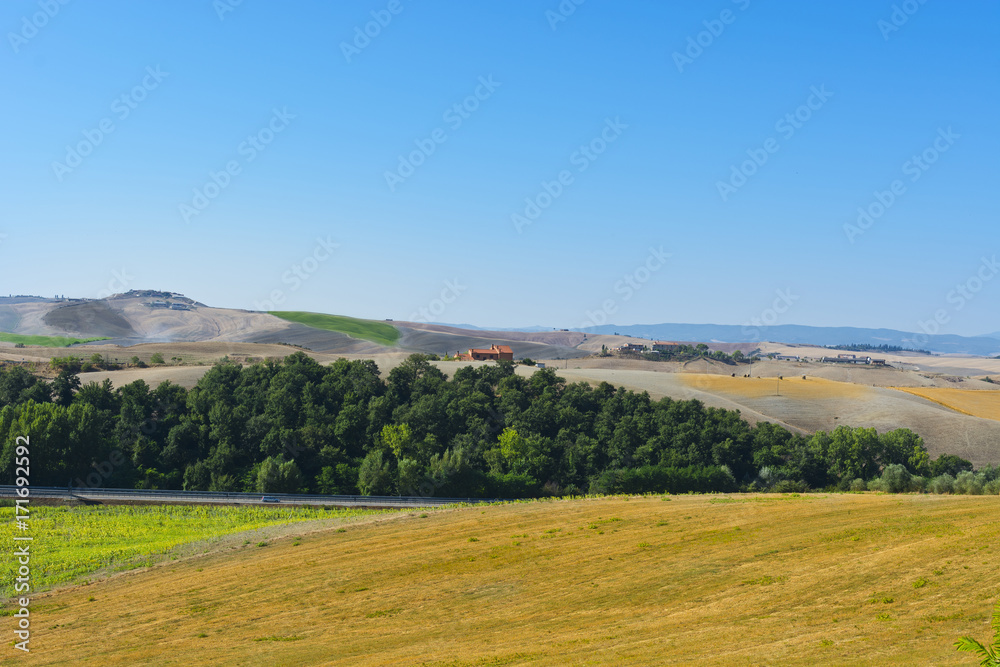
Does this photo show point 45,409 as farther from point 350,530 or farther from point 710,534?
point 710,534

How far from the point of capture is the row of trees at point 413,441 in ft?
211

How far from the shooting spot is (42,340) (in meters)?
168

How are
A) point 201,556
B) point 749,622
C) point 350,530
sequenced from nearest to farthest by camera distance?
point 749,622
point 201,556
point 350,530

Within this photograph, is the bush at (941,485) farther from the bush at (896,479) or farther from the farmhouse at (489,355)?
the farmhouse at (489,355)

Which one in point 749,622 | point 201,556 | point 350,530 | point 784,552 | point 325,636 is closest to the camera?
point 749,622

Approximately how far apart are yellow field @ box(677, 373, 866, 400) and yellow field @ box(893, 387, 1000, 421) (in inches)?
402

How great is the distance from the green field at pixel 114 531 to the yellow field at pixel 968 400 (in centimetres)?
7541

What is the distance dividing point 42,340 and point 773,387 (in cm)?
15368

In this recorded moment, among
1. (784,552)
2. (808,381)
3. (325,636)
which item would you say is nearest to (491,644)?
(325,636)

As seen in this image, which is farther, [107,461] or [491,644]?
[107,461]

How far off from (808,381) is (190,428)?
77350 millimetres

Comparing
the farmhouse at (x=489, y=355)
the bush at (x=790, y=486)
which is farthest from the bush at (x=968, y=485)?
the farmhouse at (x=489, y=355)

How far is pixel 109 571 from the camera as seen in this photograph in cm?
3541

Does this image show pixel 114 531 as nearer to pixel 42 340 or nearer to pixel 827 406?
pixel 827 406
